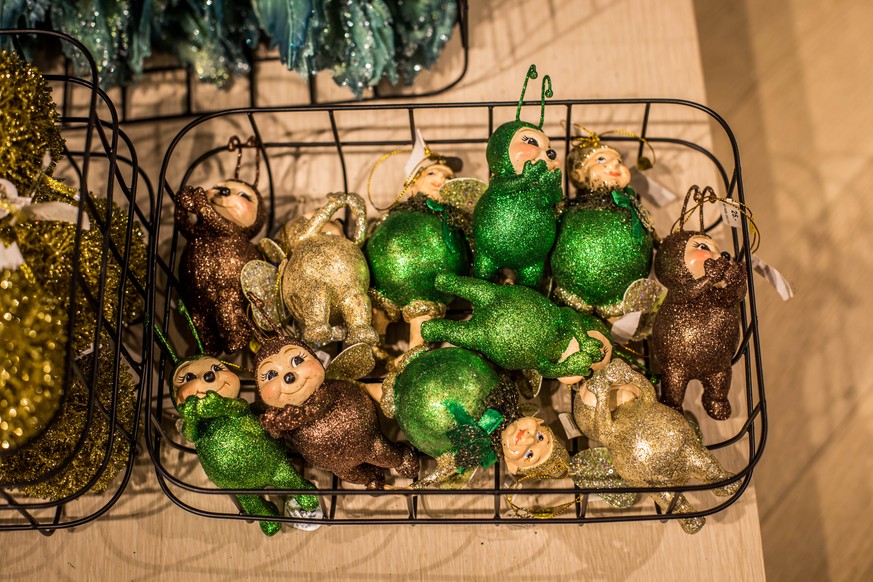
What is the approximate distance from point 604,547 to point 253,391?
0.35m

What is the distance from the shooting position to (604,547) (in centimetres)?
78

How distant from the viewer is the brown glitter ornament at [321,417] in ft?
2.24

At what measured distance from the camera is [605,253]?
29.1 inches

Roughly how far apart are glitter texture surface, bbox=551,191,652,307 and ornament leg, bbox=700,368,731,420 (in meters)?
0.10

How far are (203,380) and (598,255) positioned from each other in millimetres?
349

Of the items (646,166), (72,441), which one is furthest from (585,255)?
(72,441)

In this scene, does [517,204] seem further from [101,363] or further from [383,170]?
[101,363]

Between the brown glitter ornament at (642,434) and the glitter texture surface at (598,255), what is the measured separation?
68 mm

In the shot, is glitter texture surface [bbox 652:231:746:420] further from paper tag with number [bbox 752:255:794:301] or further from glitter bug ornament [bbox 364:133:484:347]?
glitter bug ornament [bbox 364:133:484:347]

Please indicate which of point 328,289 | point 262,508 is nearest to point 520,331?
point 328,289

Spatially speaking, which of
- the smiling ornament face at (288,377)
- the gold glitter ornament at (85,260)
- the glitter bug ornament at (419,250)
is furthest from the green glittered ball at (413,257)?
the gold glitter ornament at (85,260)

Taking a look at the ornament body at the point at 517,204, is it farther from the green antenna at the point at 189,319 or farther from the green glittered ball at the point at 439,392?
the green antenna at the point at 189,319

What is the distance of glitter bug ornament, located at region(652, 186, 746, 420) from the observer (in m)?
0.71

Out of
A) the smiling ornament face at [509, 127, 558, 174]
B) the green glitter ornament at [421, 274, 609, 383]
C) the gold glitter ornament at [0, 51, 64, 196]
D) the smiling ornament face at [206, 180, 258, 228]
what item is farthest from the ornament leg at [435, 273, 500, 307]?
the gold glitter ornament at [0, 51, 64, 196]
